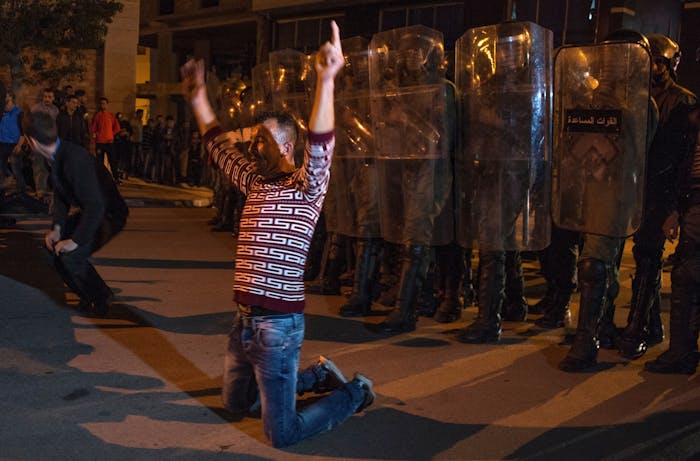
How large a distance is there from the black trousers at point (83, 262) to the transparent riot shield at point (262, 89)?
2.92 meters

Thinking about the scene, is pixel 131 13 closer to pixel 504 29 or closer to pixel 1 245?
pixel 1 245

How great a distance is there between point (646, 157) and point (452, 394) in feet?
6.75

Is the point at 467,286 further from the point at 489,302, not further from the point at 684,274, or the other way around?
the point at 684,274

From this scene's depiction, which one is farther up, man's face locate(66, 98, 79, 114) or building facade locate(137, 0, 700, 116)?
building facade locate(137, 0, 700, 116)

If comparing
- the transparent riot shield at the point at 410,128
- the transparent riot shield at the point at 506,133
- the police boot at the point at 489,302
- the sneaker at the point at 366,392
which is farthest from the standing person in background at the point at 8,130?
the sneaker at the point at 366,392

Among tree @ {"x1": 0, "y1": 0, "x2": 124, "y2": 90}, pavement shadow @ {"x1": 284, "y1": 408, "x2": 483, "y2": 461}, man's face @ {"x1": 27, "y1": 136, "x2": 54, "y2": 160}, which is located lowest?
pavement shadow @ {"x1": 284, "y1": 408, "x2": 483, "y2": 461}

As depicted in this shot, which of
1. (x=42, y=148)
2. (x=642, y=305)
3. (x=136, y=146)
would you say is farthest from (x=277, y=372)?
(x=136, y=146)

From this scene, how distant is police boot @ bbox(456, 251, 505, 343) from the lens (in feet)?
19.9

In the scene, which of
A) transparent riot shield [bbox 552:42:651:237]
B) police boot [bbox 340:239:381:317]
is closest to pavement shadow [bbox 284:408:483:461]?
transparent riot shield [bbox 552:42:651:237]

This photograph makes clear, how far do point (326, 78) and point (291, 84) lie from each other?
473 centimetres

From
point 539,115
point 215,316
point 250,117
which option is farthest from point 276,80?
point 539,115

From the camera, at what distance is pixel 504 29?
19.0 ft

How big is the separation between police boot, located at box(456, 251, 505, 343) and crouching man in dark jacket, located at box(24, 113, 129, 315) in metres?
2.78

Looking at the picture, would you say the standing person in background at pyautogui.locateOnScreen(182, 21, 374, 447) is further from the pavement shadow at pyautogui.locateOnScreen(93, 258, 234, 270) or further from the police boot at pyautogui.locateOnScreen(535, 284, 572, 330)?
the pavement shadow at pyautogui.locateOnScreen(93, 258, 234, 270)
